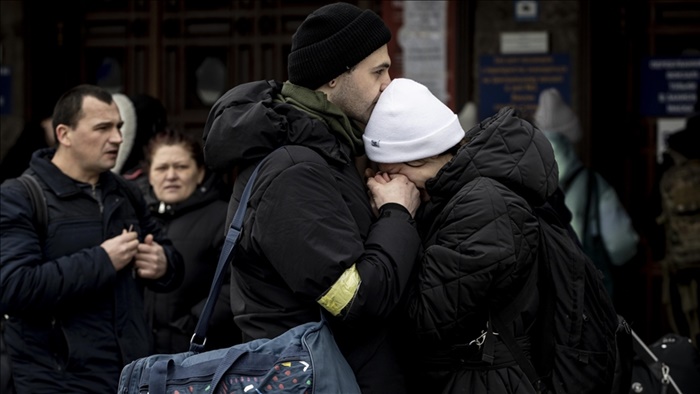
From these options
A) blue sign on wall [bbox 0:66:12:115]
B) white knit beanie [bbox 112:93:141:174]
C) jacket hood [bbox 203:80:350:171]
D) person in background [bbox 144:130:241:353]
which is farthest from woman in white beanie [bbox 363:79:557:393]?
blue sign on wall [bbox 0:66:12:115]

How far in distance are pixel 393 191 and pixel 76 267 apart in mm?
1619

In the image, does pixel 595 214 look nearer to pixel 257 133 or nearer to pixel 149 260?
pixel 149 260

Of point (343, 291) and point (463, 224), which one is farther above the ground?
point (463, 224)

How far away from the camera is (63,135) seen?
4.50 m

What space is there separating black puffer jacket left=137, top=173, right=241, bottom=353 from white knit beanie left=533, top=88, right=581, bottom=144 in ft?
7.45

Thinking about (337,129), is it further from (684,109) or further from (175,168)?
(684,109)

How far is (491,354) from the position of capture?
9.84 ft

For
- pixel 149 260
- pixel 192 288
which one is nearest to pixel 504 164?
pixel 149 260

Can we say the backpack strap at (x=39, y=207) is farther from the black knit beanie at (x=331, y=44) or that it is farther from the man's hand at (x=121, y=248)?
the black knit beanie at (x=331, y=44)

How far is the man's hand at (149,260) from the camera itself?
452 centimetres

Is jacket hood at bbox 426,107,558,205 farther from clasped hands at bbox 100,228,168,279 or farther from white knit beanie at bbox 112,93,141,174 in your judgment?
white knit beanie at bbox 112,93,141,174

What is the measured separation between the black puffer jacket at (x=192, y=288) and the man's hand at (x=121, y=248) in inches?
28.8

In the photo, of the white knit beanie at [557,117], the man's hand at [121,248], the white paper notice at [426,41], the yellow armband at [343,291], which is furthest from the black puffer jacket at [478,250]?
the white paper notice at [426,41]

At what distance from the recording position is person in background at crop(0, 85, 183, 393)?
413cm
